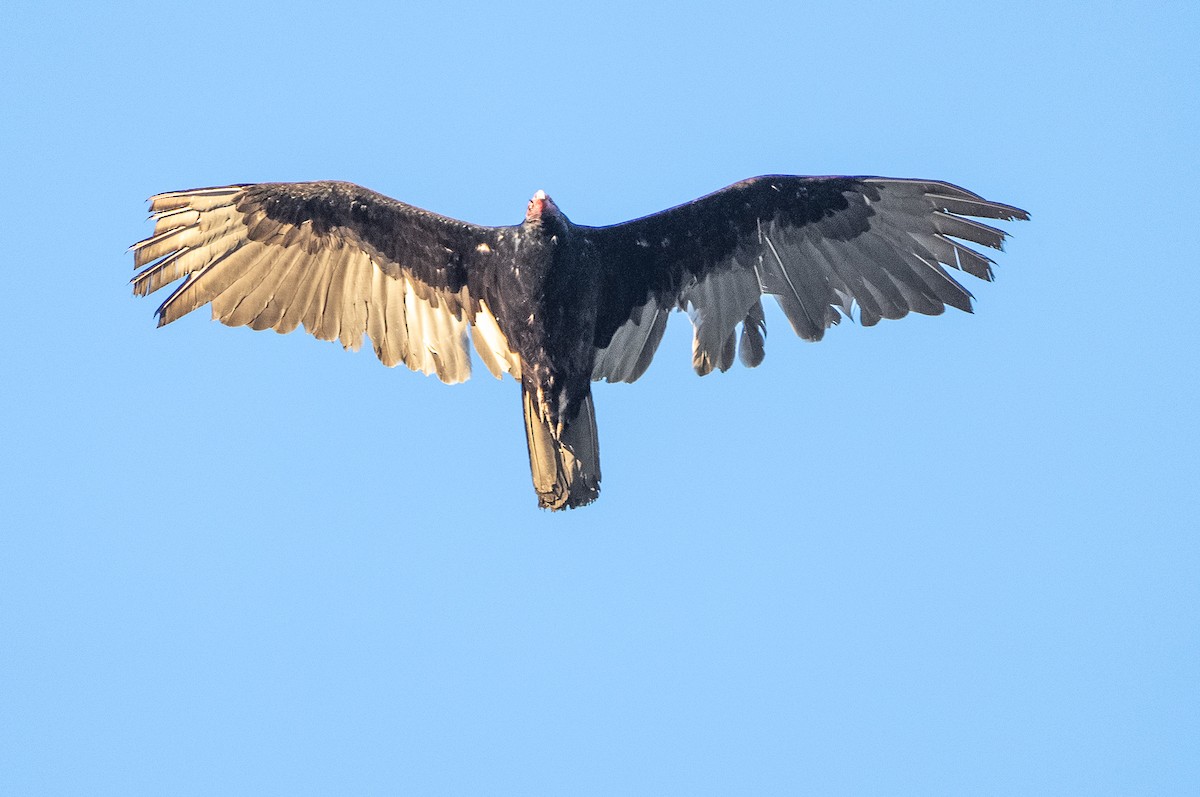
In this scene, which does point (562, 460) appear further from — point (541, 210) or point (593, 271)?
point (541, 210)

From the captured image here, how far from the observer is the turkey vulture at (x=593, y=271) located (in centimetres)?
977

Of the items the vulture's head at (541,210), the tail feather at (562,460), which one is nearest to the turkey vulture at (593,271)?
the tail feather at (562,460)

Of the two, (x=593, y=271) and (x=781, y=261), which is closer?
(x=593, y=271)

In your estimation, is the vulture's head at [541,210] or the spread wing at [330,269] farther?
the spread wing at [330,269]

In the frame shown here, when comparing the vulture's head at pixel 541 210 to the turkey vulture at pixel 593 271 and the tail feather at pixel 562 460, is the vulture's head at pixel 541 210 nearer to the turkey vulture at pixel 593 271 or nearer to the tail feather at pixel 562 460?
the turkey vulture at pixel 593 271

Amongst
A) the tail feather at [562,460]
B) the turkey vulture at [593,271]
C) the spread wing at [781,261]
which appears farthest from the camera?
the spread wing at [781,261]

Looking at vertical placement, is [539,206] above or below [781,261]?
above

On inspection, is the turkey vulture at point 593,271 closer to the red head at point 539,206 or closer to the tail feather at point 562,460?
the tail feather at point 562,460

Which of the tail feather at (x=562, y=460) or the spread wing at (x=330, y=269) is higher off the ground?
the spread wing at (x=330, y=269)

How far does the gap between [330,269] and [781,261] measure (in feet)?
10.2

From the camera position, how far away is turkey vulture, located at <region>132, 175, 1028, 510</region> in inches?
384

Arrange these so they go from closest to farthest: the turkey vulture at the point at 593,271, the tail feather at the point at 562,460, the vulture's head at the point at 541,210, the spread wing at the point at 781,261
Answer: the vulture's head at the point at 541,210 → the tail feather at the point at 562,460 → the turkey vulture at the point at 593,271 → the spread wing at the point at 781,261

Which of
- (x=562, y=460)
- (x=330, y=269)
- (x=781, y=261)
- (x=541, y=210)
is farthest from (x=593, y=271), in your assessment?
(x=330, y=269)

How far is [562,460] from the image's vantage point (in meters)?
9.67
